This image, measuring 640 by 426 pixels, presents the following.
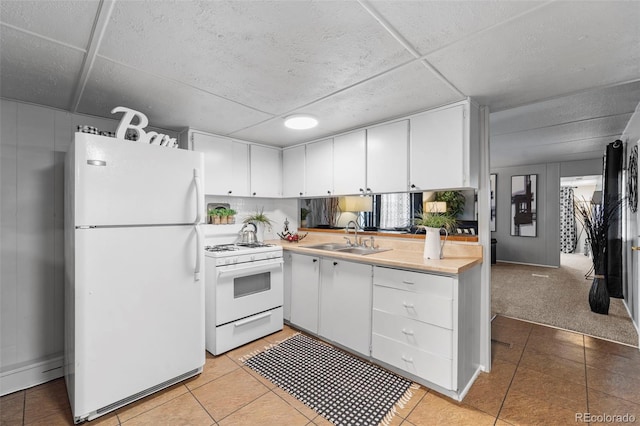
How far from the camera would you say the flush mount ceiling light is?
2.62 m

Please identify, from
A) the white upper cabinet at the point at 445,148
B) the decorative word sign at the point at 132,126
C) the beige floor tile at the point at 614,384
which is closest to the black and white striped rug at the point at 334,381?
the beige floor tile at the point at 614,384

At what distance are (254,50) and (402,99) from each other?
3.99ft

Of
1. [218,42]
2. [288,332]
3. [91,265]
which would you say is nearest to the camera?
[218,42]

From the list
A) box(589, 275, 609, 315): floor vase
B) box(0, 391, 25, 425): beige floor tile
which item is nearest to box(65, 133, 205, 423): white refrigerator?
box(0, 391, 25, 425): beige floor tile

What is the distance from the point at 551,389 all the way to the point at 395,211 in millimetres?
1894

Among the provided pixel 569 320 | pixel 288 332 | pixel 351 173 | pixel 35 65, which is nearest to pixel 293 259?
pixel 288 332

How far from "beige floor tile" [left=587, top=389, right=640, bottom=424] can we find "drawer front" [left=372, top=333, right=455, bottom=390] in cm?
89

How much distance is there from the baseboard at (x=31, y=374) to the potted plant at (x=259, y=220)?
6.87 feet

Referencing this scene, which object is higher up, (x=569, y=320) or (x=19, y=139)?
(x=19, y=139)

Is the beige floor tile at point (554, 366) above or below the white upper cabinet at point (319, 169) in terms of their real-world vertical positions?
below

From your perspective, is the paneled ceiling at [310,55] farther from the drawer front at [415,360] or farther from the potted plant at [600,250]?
the drawer front at [415,360]

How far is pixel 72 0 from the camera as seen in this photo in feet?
3.95

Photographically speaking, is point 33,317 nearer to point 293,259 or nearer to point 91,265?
point 91,265

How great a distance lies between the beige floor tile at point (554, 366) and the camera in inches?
88.5
